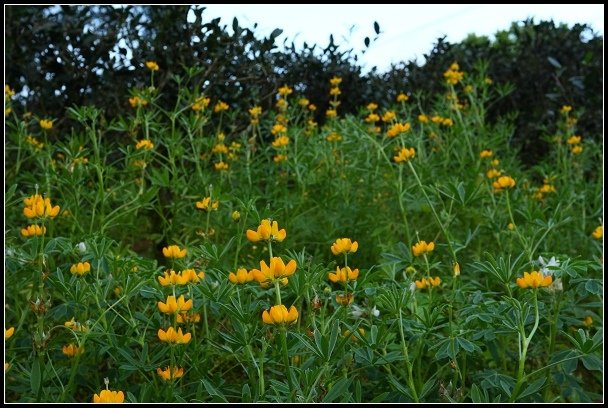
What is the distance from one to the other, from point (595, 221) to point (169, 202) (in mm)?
1908

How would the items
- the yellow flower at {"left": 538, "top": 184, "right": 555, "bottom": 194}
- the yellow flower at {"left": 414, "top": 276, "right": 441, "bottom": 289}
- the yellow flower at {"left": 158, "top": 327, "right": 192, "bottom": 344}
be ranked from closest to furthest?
the yellow flower at {"left": 158, "top": 327, "right": 192, "bottom": 344} → the yellow flower at {"left": 414, "top": 276, "right": 441, "bottom": 289} → the yellow flower at {"left": 538, "top": 184, "right": 555, "bottom": 194}

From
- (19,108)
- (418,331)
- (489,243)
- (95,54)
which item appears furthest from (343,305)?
(19,108)

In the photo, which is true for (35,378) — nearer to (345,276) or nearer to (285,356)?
(285,356)

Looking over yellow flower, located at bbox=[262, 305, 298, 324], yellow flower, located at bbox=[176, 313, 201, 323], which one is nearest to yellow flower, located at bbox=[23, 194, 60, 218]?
yellow flower, located at bbox=[176, 313, 201, 323]

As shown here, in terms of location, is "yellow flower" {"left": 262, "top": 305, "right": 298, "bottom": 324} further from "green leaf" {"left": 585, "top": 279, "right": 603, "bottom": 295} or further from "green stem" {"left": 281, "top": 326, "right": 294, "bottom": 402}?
"green leaf" {"left": 585, "top": 279, "right": 603, "bottom": 295}

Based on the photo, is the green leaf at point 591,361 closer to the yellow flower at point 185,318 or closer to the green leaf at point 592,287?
the green leaf at point 592,287

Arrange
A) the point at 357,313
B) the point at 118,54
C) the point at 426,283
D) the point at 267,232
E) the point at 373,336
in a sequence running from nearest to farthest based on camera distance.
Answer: the point at 267,232
the point at 373,336
the point at 357,313
the point at 426,283
the point at 118,54

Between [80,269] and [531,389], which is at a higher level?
[80,269]

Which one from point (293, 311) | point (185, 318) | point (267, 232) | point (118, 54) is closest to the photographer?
point (293, 311)

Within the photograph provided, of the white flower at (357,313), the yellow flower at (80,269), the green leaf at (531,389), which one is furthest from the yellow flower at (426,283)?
the yellow flower at (80,269)

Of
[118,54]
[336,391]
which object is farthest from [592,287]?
[118,54]

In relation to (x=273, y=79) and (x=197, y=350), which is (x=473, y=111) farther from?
(x=197, y=350)

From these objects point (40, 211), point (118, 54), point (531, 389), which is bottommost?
point (531, 389)

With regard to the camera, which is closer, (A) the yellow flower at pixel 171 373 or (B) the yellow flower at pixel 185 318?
(A) the yellow flower at pixel 171 373
